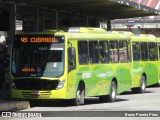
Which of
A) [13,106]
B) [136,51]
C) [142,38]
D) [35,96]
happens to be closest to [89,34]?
[35,96]

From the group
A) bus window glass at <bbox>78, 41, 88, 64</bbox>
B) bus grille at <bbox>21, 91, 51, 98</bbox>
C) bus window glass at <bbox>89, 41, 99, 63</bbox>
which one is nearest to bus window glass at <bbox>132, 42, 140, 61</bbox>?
bus window glass at <bbox>89, 41, 99, 63</bbox>

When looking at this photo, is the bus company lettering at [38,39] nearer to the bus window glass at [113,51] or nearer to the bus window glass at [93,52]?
the bus window glass at [93,52]

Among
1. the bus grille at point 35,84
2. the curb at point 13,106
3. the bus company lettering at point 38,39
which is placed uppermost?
the bus company lettering at point 38,39

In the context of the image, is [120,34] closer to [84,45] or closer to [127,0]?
[84,45]

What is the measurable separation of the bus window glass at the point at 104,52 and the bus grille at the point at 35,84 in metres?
3.18

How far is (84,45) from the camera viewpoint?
21.6m

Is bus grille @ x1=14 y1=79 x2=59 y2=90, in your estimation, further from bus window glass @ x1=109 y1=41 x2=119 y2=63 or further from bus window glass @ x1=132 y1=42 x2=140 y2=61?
bus window glass @ x1=132 y1=42 x2=140 y2=61

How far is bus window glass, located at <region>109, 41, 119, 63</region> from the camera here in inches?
938

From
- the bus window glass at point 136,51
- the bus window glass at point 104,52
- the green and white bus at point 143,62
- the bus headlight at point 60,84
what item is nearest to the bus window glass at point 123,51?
the bus window glass at point 104,52

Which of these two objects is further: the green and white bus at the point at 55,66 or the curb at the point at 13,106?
the green and white bus at the point at 55,66

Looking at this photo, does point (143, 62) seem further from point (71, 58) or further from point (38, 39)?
point (38, 39)

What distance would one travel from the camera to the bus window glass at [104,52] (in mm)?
22906

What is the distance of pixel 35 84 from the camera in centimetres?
2044

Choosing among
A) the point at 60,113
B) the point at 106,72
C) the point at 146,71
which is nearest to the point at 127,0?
the point at 146,71
